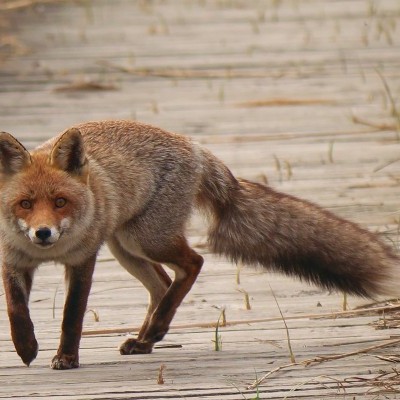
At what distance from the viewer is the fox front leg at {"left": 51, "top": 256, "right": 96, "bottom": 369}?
14.7 ft

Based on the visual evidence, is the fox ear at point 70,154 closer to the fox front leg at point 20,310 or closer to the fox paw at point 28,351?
the fox front leg at point 20,310

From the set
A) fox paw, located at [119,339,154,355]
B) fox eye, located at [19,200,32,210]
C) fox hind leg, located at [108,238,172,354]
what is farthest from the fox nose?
fox hind leg, located at [108,238,172,354]

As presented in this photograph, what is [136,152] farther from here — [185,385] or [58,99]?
[58,99]

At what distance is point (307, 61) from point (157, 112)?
6.49ft

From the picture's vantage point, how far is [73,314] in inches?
181

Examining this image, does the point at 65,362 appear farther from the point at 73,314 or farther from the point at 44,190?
the point at 44,190

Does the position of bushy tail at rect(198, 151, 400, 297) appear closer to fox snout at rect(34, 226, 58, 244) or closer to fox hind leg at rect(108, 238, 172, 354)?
fox hind leg at rect(108, 238, 172, 354)

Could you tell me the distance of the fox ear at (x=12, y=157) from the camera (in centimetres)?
466

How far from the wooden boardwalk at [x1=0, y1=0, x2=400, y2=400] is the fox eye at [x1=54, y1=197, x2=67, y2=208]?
585mm

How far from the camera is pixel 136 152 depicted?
16.8ft

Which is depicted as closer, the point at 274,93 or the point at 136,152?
the point at 136,152

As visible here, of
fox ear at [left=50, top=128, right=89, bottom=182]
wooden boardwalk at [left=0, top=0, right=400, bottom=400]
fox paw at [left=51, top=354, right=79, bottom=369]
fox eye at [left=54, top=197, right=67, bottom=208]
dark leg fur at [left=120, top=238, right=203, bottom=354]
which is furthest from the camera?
dark leg fur at [left=120, top=238, right=203, bottom=354]

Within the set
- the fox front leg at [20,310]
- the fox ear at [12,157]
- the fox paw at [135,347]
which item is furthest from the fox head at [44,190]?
the fox paw at [135,347]

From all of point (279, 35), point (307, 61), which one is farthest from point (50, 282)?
point (279, 35)
